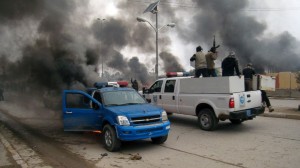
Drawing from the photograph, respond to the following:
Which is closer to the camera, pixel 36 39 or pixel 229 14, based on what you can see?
pixel 36 39

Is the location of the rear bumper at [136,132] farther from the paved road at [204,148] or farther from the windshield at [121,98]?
the windshield at [121,98]

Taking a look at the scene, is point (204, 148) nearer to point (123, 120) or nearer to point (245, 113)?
point (123, 120)

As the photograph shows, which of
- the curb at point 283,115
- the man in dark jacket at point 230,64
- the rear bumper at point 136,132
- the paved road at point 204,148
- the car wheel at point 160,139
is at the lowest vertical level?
the paved road at point 204,148

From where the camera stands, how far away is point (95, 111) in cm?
773

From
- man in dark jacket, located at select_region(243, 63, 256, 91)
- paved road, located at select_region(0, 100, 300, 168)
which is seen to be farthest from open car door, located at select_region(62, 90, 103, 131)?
man in dark jacket, located at select_region(243, 63, 256, 91)

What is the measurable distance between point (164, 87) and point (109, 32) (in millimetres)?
20547

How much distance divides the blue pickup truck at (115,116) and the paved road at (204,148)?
41cm

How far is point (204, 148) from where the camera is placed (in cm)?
718

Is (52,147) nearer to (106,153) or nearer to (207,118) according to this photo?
(106,153)

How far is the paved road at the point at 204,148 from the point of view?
6066 mm

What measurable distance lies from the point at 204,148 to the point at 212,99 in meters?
2.25

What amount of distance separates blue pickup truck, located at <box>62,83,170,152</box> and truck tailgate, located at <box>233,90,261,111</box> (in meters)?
2.38

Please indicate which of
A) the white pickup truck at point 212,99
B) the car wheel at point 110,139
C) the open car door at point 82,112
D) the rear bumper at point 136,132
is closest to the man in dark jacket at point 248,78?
the white pickup truck at point 212,99

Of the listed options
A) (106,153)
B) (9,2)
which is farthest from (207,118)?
(9,2)
